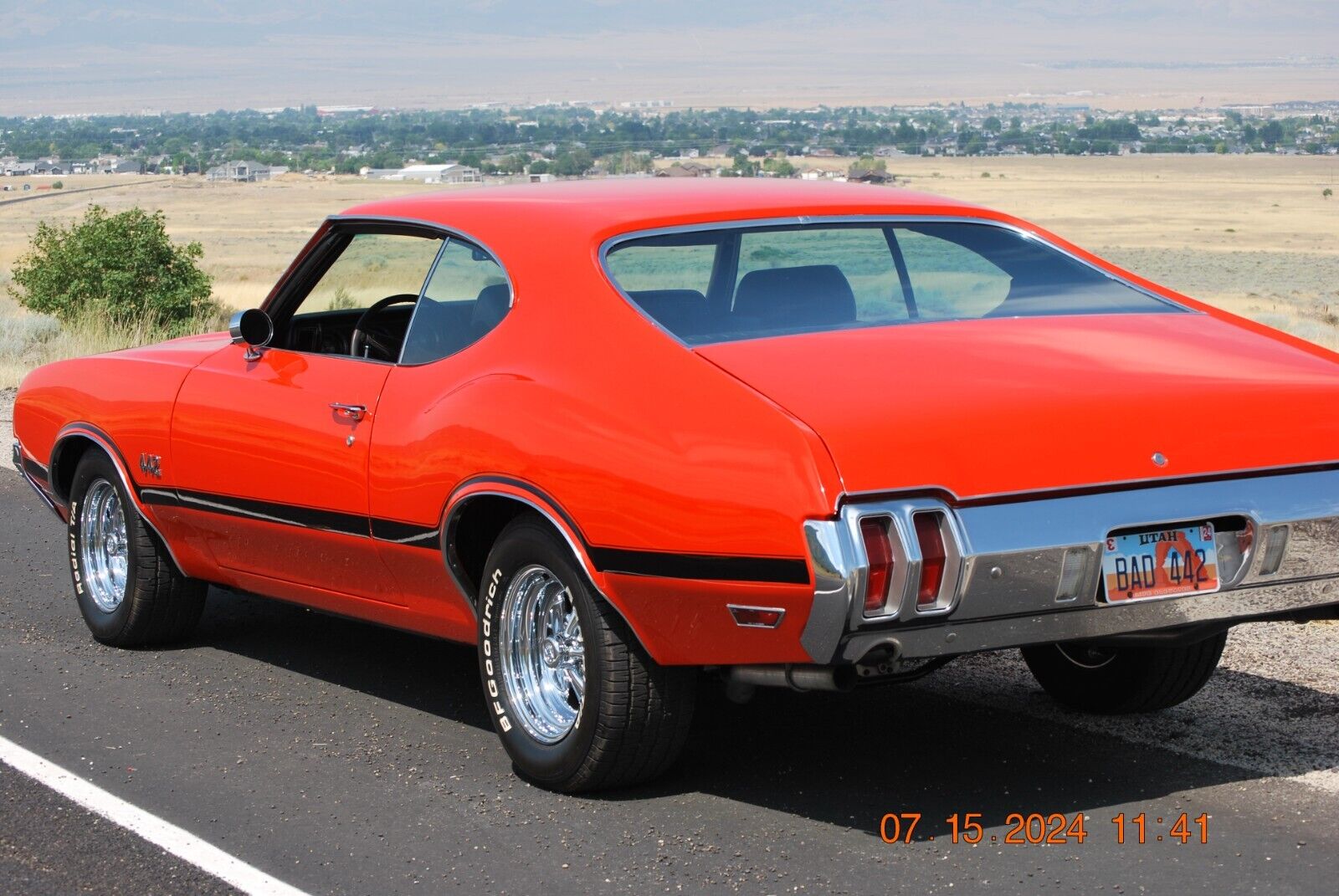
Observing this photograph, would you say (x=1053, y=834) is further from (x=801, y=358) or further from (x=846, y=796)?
(x=801, y=358)

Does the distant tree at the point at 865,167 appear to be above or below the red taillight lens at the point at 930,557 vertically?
below

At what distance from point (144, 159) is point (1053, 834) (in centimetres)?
14486

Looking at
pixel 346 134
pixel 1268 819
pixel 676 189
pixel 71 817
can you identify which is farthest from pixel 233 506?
pixel 346 134

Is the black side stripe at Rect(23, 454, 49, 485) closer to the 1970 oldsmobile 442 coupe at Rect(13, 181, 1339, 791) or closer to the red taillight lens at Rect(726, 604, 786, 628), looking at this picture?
the 1970 oldsmobile 442 coupe at Rect(13, 181, 1339, 791)

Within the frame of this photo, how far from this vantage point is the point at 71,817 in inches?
183

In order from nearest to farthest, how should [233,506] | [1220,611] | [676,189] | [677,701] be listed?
1. [1220,611]
2. [677,701]
3. [676,189]
4. [233,506]

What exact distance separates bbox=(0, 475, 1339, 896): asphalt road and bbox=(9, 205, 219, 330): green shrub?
915 inches

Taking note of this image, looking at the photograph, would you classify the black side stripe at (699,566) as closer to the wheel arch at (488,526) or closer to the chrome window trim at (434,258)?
the wheel arch at (488,526)

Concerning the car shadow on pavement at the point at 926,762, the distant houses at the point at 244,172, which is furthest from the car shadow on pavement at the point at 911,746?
the distant houses at the point at 244,172

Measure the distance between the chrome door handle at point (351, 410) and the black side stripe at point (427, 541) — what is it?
286 millimetres

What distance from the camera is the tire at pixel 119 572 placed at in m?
6.35

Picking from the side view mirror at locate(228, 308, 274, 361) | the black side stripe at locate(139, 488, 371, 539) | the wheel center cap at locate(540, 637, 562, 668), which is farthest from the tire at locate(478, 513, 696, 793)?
the side view mirror at locate(228, 308, 274, 361)

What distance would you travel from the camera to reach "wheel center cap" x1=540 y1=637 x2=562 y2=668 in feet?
15.5

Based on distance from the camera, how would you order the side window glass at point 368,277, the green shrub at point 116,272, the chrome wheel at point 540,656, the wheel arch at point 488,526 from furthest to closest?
the green shrub at point 116,272 → the side window glass at point 368,277 → the chrome wheel at point 540,656 → the wheel arch at point 488,526
